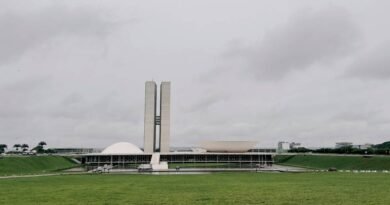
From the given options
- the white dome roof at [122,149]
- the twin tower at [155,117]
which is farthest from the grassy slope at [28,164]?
the twin tower at [155,117]

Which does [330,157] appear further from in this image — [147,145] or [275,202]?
[275,202]

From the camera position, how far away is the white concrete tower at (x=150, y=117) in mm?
92000

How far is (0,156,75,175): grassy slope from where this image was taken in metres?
53.6

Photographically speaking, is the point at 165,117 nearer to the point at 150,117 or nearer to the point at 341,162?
the point at 150,117

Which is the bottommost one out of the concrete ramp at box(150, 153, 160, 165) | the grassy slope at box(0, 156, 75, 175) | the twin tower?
the grassy slope at box(0, 156, 75, 175)

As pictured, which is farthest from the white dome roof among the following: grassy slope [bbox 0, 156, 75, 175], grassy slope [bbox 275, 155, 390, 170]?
grassy slope [bbox 275, 155, 390, 170]

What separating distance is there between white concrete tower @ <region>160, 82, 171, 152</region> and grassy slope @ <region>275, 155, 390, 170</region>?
2371 cm

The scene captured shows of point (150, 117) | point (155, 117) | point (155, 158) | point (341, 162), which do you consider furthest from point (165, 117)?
point (341, 162)

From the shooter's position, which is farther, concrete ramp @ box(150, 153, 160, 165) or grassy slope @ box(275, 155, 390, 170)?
concrete ramp @ box(150, 153, 160, 165)

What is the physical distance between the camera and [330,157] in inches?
2987

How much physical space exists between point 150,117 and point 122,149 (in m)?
8.49

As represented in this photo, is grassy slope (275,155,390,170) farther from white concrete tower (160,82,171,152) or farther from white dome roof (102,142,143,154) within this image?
white dome roof (102,142,143,154)

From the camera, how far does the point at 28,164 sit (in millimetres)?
61562

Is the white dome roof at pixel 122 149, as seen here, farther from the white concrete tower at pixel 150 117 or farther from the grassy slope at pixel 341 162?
the grassy slope at pixel 341 162
